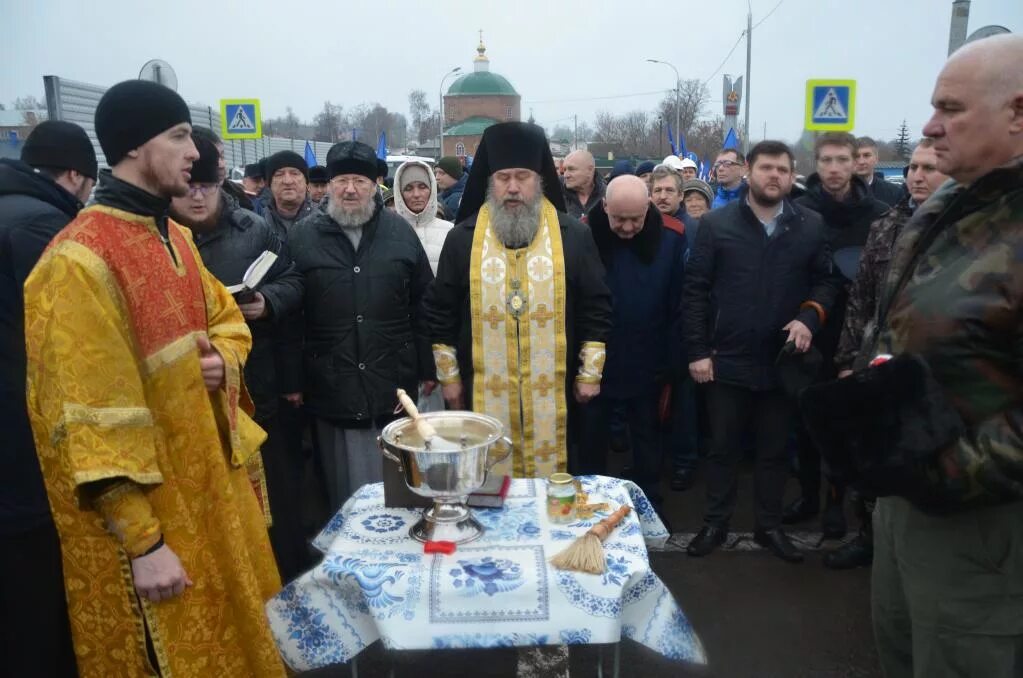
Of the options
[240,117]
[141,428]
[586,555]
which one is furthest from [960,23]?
[240,117]

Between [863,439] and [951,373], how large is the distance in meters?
0.27

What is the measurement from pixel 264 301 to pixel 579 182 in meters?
3.47

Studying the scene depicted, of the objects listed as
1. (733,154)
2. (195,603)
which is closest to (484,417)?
(195,603)

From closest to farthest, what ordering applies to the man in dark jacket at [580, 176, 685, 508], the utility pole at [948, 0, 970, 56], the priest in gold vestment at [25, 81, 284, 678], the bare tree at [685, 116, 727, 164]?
the priest in gold vestment at [25, 81, 284, 678]
the man in dark jacket at [580, 176, 685, 508]
the utility pole at [948, 0, 970, 56]
the bare tree at [685, 116, 727, 164]

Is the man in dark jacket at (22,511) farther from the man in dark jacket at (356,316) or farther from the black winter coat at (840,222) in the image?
the black winter coat at (840,222)

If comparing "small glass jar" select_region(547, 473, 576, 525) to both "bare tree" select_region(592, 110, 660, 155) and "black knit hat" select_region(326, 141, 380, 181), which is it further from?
"bare tree" select_region(592, 110, 660, 155)

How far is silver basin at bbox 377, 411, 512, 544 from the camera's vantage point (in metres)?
2.37

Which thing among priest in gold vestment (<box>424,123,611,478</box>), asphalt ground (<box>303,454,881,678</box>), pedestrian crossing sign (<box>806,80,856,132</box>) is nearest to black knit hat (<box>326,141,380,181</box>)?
priest in gold vestment (<box>424,123,611,478</box>)

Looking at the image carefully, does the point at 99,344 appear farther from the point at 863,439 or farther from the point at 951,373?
the point at 951,373

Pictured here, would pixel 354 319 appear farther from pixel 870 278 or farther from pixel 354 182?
pixel 870 278

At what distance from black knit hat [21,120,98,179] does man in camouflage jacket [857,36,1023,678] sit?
10.2ft

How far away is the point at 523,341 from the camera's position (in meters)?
3.88

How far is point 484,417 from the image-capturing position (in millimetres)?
2641

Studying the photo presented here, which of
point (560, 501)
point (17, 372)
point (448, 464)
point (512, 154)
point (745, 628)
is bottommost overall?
point (745, 628)
